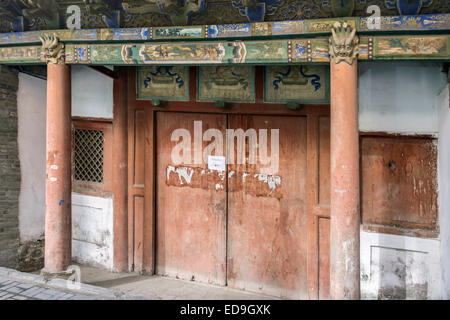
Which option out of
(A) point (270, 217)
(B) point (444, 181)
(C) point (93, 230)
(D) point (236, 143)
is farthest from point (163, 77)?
(B) point (444, 181)

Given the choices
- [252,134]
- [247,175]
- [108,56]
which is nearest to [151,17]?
[108,56]

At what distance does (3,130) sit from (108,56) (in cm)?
230

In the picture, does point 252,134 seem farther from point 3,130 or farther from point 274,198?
point 3,130

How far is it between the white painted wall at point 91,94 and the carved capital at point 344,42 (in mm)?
3813

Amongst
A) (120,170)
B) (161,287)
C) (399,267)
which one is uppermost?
(120,170)

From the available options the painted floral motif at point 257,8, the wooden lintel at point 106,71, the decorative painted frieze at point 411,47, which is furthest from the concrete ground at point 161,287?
the painted floral motif at point 257,8

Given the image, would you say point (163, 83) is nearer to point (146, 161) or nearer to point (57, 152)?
point (146, 161)

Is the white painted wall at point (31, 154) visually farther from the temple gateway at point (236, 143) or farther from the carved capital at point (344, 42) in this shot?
the carved capital at point (344, 42)

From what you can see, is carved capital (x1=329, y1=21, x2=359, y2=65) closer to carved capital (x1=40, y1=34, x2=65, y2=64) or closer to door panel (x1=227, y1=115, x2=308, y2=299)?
door panel (x1=227, y1=115, x2=308, y2=299)

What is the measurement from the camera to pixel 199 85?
6.39 metres

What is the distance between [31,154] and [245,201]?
3.62 m

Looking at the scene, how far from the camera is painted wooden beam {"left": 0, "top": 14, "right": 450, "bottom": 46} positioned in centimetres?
446

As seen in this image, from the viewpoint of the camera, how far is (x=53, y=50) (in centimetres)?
580

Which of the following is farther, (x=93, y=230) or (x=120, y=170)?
(x=93, y=230)
